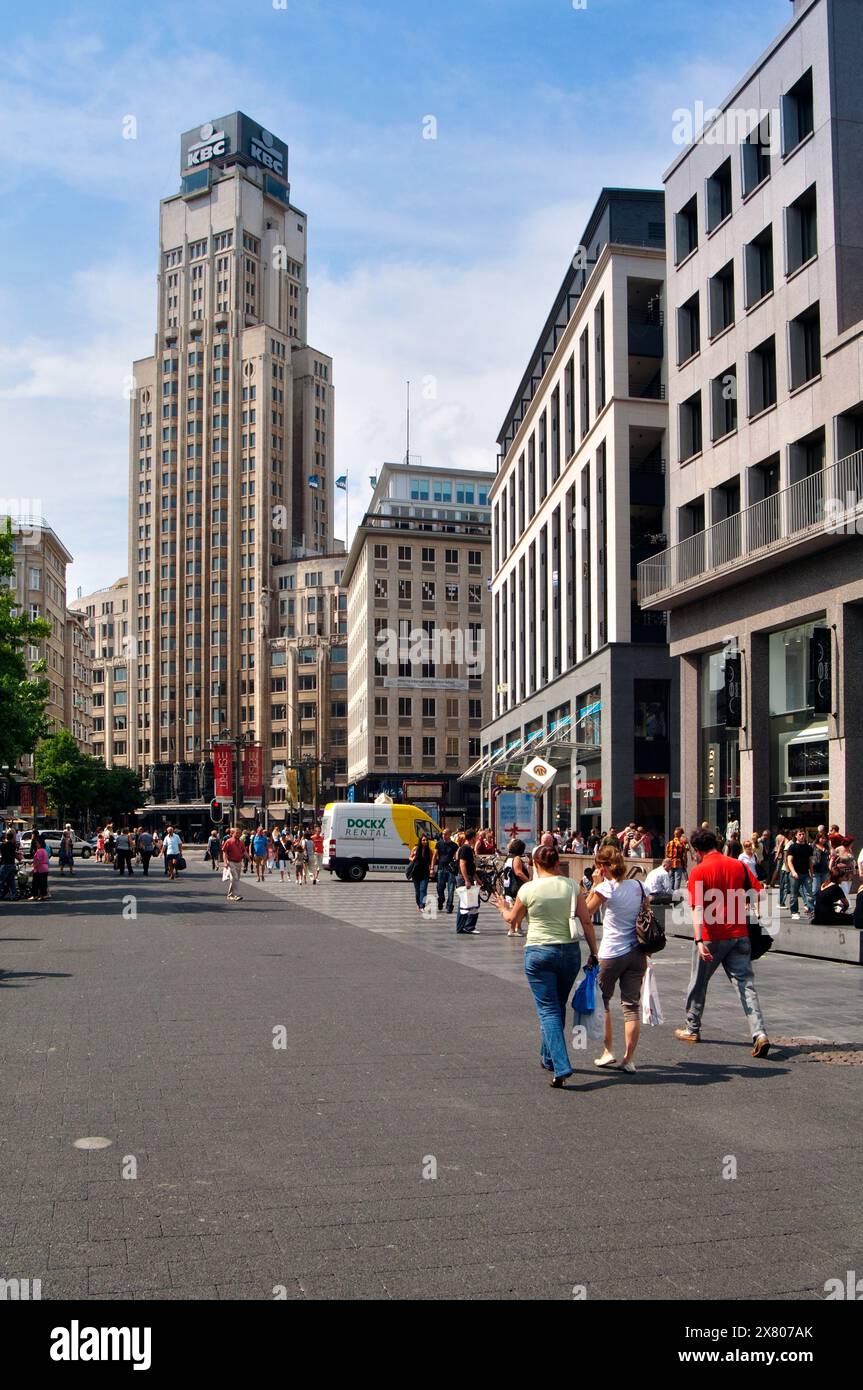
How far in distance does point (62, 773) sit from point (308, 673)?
33.3m

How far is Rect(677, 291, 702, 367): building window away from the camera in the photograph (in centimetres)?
3241

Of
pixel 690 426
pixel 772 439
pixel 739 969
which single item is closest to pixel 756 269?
pixel 772 439

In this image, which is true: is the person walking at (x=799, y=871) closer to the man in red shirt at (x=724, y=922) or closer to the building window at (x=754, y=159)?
the man in red shirt at (x=724, y=922)

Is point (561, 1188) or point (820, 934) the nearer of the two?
point (561, 1188)

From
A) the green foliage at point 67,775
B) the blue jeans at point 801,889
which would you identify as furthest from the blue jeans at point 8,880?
the green foliage at point 67,775

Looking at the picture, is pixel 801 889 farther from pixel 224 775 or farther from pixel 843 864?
pixel 224 775

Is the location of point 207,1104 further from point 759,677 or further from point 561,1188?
point 759,677

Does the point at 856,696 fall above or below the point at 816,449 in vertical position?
below

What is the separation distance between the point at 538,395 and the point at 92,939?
40131mm

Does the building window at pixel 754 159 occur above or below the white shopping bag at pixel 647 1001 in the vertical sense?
above

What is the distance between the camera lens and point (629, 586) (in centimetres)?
4038

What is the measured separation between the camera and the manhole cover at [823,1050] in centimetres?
945

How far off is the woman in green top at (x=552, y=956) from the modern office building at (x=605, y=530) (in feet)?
79.7
